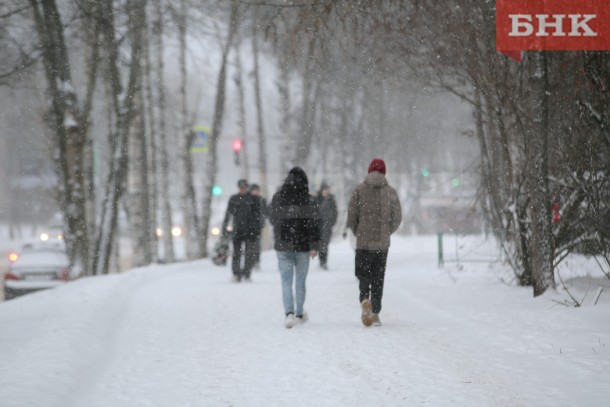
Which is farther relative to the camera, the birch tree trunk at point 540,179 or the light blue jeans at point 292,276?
the birch tree trunk at point 540,179

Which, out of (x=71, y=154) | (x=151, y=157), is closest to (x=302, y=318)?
(x=71, y=154)

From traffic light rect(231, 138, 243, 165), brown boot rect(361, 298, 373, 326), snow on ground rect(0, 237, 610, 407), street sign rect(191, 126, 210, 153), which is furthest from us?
traffic light rect(231, 138, 243, 165)

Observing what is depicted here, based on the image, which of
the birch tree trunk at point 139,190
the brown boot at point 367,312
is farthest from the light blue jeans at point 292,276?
the birch tree trunk at point 139,190

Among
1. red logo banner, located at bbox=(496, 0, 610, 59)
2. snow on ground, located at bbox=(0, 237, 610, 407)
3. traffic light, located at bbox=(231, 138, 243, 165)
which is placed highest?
red logo banner, located at bbox=(496, 0, 610, 59)

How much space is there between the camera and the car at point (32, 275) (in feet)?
66.4

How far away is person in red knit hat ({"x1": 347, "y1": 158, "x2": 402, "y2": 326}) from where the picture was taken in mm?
10055

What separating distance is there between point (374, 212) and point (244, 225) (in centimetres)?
696

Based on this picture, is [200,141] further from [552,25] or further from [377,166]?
[552,25]

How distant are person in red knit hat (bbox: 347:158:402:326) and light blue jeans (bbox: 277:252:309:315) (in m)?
0.79

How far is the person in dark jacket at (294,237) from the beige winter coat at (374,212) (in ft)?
2.23

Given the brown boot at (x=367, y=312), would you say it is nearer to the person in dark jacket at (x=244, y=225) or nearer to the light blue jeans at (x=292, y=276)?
the light blue jeans at (x=292, y=276)

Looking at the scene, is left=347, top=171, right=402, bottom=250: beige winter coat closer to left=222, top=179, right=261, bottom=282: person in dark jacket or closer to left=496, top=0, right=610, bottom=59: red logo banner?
left=496, top=0, right=610, bottom=59: red logo banner

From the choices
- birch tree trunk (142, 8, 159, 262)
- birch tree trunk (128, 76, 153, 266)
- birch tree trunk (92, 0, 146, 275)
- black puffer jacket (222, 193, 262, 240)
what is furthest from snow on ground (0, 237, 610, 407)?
birch tree trunk (142, 8, 159, 262)

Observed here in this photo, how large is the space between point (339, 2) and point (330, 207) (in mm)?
9124
